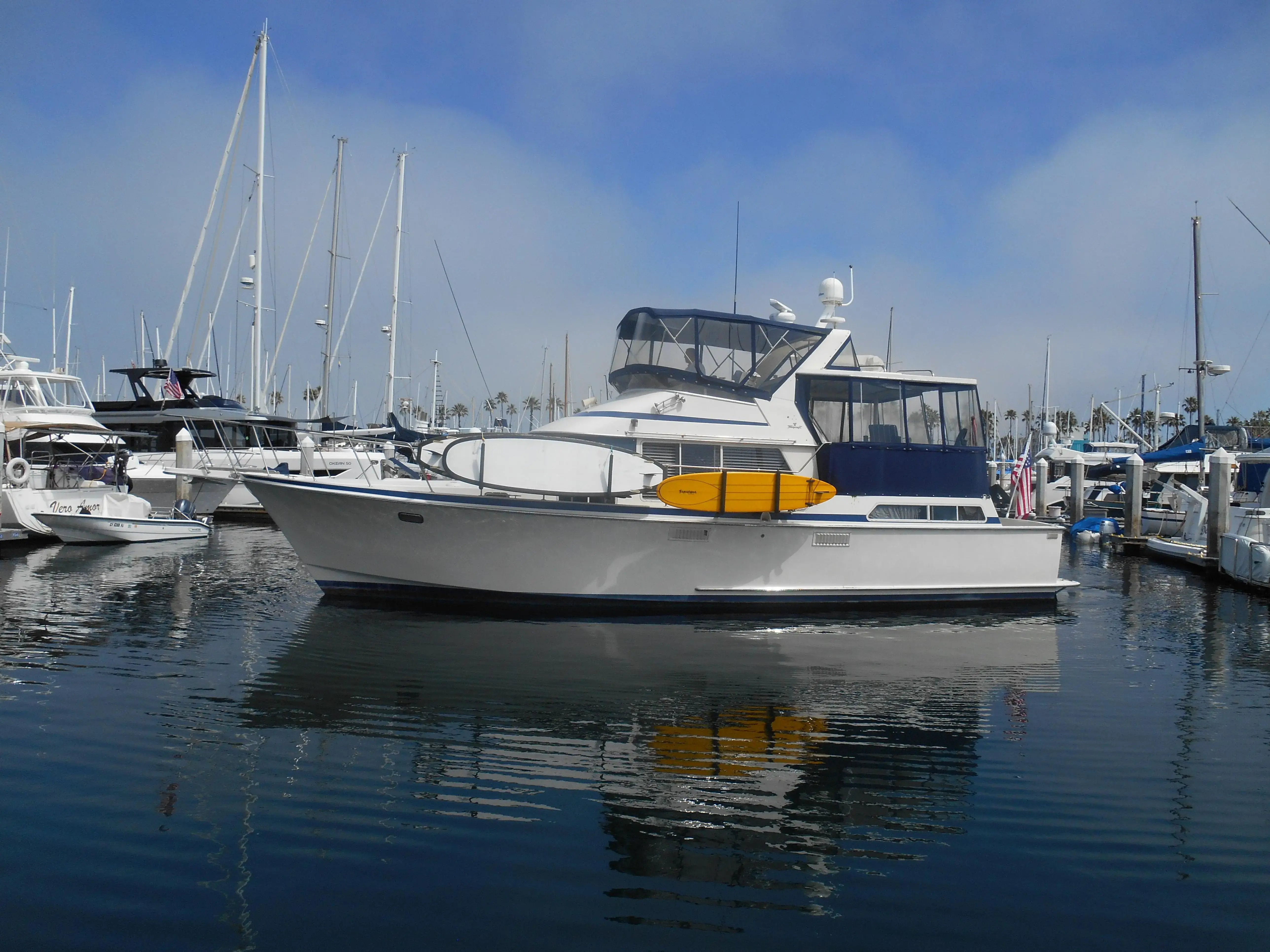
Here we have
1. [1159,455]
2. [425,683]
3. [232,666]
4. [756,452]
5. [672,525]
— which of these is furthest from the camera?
[1159,455]

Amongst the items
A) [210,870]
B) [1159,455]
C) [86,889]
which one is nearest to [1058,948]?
[210,870]

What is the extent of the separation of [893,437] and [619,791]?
27.3 ft

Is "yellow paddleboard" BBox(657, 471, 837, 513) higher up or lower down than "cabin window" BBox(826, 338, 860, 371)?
lower down

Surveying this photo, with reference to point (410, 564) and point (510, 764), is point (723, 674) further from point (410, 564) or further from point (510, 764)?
point (410, 564)

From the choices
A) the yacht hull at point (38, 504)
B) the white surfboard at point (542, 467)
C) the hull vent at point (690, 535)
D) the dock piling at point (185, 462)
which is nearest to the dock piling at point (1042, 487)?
the hull vent at point (690, 535)

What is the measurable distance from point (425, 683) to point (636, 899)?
445 centimetres

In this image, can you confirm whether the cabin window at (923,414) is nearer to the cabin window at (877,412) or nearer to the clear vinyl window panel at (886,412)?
the clear vinyl window panel at (886,412)

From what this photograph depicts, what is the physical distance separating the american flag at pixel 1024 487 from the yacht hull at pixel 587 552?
6.64 metres

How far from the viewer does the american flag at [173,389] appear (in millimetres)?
30500

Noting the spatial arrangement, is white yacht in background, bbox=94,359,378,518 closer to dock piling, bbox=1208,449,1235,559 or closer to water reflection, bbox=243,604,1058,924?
water reflection, bbox=243,604,1058,924

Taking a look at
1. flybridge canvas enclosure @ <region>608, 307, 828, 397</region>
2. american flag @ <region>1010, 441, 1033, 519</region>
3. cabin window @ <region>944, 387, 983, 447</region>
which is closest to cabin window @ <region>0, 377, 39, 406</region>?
flybridge canvas enclosure @ <region>608, 307, 828, 397</region>

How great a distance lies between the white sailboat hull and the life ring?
1235 millimetres

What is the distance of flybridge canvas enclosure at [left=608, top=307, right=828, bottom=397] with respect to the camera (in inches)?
481

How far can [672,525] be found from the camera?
36.2 feet
